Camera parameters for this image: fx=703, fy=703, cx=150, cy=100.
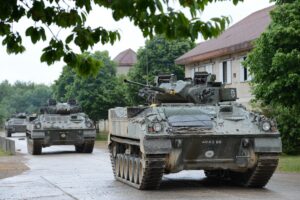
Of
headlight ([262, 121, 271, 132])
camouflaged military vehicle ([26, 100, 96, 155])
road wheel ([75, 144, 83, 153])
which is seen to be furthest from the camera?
road wheel ([75, 144, 83, 153])

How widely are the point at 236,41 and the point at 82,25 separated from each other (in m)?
27.8

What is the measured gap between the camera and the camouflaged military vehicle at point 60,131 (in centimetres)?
2673

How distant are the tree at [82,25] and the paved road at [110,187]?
19.3ft

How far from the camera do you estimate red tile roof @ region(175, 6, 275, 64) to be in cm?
3266

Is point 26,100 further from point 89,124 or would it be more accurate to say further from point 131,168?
point 131,168

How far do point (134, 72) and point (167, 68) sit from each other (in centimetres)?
203

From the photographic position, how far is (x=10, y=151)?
2975 cm

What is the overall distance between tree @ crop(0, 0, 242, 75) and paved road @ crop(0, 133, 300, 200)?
5873 millimetres

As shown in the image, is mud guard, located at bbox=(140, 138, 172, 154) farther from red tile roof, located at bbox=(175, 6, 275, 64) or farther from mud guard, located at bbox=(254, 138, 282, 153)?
red tile roof, located at bbox=(175, 6, 275, 64)

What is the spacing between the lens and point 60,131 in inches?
1064

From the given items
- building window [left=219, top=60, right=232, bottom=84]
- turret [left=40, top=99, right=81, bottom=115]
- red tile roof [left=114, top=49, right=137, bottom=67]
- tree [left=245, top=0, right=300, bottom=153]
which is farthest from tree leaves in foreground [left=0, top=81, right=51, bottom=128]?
tree [left=245, top=0, right=300, bottom=153]

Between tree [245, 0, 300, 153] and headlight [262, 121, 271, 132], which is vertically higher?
tree [245, 0, 300, 153]

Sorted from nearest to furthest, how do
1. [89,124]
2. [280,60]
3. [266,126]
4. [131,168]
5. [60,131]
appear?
1. [266,126]
2. [131,168]
3. [280,60]
4. [60,131]
5. [89,124]

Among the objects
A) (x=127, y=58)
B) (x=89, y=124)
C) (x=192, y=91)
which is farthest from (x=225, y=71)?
(x=127, y=58)
